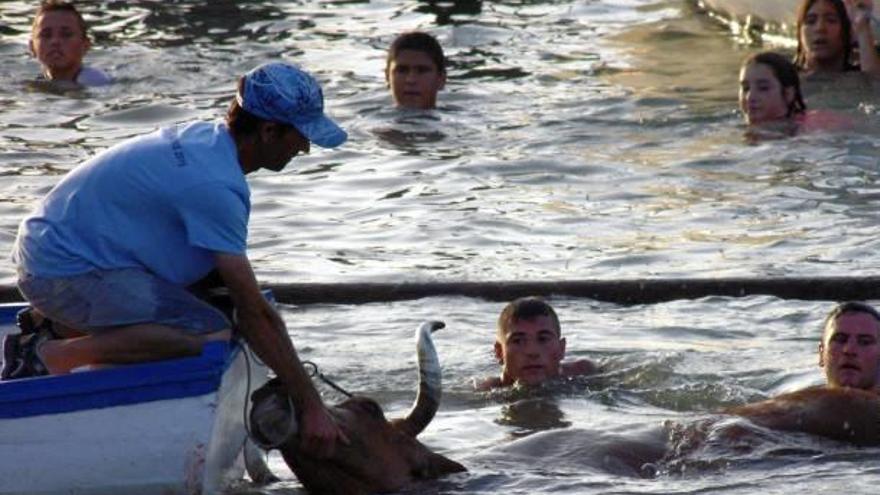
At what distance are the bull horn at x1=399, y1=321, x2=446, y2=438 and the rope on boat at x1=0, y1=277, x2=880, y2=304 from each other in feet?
11.0

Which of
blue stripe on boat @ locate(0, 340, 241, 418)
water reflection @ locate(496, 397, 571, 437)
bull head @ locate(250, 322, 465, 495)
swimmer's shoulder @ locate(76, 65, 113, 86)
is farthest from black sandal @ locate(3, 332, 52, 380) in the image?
swimmer's shoulder @ locate(76, 65, 113, 86)

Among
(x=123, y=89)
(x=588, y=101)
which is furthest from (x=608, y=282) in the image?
(x=123, y=89)

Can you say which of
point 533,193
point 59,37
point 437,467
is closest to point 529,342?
point 437,467

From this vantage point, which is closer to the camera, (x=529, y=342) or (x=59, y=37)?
(x=529, y=342)

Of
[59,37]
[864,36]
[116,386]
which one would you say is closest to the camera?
[116,386]

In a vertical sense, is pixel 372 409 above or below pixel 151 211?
below

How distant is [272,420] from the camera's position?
23.5 feet

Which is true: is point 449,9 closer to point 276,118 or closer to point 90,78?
point 90,78

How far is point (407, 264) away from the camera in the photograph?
12031 mm

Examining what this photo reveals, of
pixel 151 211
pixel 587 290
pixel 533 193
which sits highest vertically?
pixel 151 211

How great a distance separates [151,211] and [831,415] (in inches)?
118

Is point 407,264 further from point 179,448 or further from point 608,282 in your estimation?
point 179,448

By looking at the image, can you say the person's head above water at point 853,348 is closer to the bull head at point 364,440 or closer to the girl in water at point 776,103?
the bull head at point 364,440

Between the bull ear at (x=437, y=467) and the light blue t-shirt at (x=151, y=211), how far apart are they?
1.15 metres
